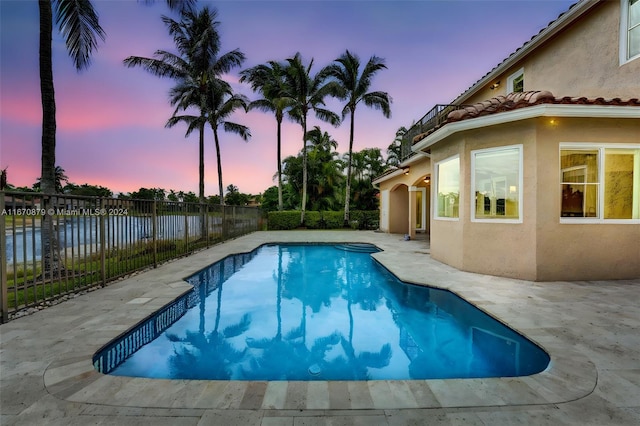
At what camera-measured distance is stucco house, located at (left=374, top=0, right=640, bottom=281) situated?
6672 millimetres

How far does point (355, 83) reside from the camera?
20.9 metres

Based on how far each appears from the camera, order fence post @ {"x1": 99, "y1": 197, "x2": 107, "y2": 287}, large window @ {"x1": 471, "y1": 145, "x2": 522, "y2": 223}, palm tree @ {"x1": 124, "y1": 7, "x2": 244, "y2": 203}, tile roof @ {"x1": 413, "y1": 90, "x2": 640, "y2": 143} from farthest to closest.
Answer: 1. palm tree @ {"x1": 124, "y1": 7, "x2": 244, "y2": 203}
2. large window @ {"x1": 471, "y1": 145, "x2": 522, "y2": 223}
3. tile roof @ {"x1": 413, "y1": 90, "x2": 640, "y2": 143}
4. fence post @ {"x1": 99, "y1": 197, "x2": 107, "y2": 287}

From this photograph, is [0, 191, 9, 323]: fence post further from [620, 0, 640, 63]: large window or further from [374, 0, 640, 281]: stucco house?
[620, 0, 640, 63]: large window

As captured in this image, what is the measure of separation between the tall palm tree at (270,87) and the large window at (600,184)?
58.5 feet

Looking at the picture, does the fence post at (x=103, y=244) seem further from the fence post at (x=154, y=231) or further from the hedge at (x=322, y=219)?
the hedge at (x=322, y=219)

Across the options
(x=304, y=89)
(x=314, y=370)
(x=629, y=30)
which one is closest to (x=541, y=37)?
(x=629, y=30)

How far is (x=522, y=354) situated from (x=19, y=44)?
16790 mm

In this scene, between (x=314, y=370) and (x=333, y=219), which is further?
(x=333, y=219)

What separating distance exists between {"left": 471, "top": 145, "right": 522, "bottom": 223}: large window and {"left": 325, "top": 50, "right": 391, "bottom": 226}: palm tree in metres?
15.3

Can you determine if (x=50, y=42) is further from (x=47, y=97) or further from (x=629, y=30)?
(x=629, y=30)

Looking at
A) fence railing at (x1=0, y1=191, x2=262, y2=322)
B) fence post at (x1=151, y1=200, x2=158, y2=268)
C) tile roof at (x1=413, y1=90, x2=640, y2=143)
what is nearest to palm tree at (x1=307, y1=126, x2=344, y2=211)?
fence railing at (x1=0, y1=191, x2=262, y2=322)

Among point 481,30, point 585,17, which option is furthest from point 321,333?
point 481,30

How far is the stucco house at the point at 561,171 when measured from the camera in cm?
667

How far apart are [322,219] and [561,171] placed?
691 inches
